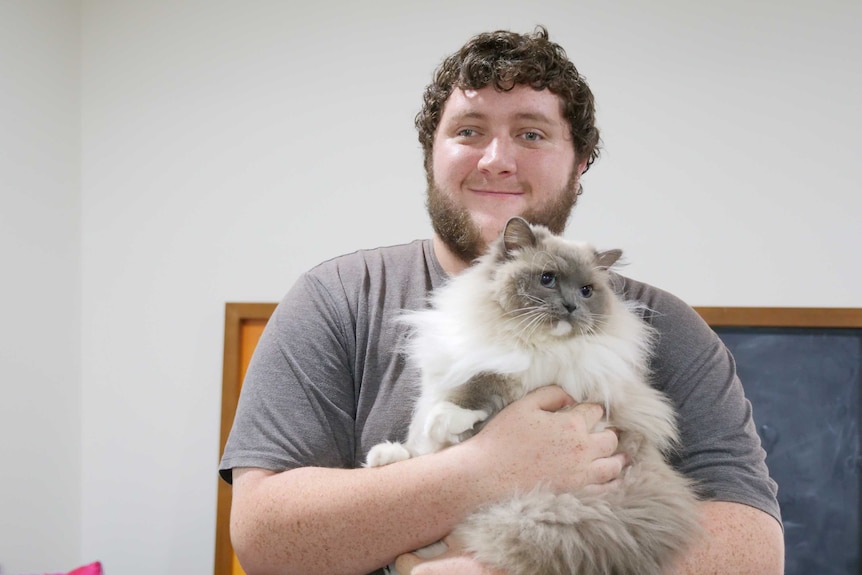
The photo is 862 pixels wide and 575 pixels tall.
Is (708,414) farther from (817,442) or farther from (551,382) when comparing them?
(817,442)

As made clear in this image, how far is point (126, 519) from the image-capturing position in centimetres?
314

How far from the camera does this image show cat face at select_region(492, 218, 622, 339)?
1.43 metres

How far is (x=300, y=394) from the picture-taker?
1.45 meters

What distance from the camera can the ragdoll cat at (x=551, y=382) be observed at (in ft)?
3.94

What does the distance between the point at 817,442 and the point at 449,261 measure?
1894 mm

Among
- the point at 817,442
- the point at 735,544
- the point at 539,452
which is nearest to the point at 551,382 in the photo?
the point at 539,452

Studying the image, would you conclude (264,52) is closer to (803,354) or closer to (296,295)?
(296,295)

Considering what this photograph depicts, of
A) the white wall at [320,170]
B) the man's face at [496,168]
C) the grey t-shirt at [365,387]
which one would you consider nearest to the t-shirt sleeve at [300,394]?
the grey t-shirt at [365,387]

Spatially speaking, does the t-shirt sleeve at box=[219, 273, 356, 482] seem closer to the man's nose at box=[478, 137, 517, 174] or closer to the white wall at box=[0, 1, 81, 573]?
the man's nose at box=[478, 137, 517, 174]

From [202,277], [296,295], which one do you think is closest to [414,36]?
[202,277]

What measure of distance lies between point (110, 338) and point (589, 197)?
7.53ft

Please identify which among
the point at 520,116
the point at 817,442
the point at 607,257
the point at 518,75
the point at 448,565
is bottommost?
the point at 817,442

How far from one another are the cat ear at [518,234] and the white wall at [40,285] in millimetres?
2279

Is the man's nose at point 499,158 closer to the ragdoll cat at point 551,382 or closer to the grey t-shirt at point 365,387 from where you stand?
the ragdoll cat at point 551,382
